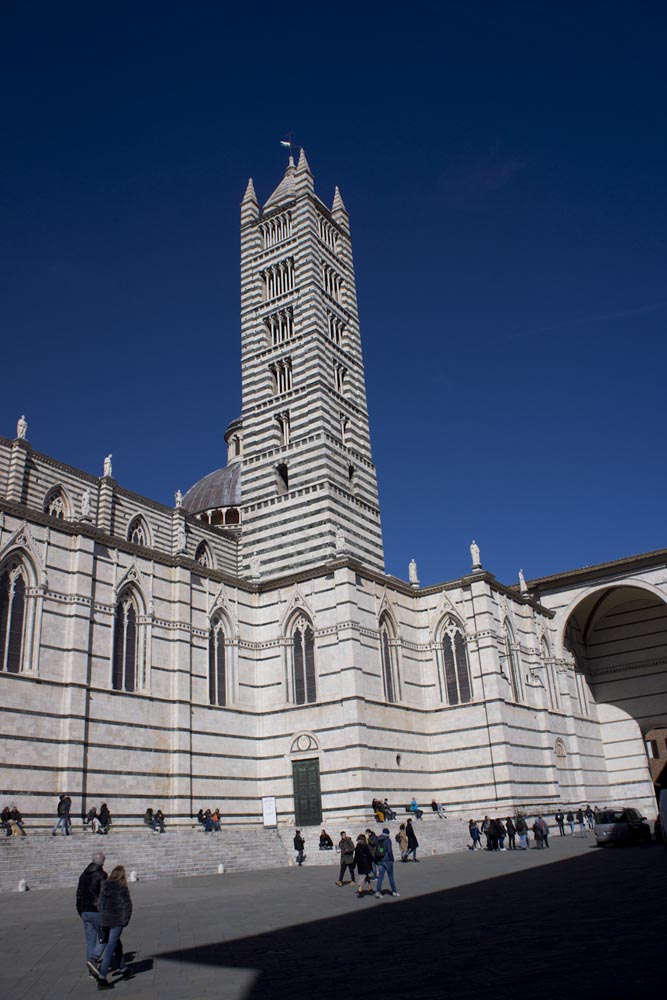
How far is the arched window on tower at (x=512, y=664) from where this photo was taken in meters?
32.9

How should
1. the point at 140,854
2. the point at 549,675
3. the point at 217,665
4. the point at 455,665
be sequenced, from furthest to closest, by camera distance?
the point at 549,675
the point at 455,665
the point at 217,665
the point at 140,854

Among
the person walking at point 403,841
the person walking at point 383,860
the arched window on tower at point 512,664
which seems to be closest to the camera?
the person walking at point 383,860

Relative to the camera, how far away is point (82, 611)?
25047mm

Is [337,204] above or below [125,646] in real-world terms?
above

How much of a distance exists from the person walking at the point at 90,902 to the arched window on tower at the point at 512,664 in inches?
990

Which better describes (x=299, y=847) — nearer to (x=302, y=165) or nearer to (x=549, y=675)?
(x=549, y=675)

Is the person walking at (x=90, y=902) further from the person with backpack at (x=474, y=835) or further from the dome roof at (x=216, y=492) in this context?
the dome roof at (x=216, y=492)

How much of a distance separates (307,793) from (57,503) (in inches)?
563

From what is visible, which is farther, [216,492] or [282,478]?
[216,492]

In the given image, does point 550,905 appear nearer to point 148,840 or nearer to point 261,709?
point 148,840

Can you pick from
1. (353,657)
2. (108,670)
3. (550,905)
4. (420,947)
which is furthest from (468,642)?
(420,947)

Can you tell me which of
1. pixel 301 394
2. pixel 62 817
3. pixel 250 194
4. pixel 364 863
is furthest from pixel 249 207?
pixel 364 863

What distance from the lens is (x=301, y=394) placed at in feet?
114

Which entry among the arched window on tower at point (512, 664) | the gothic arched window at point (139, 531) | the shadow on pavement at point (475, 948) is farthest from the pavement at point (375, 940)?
the gothic arched window at point (139, 531)
